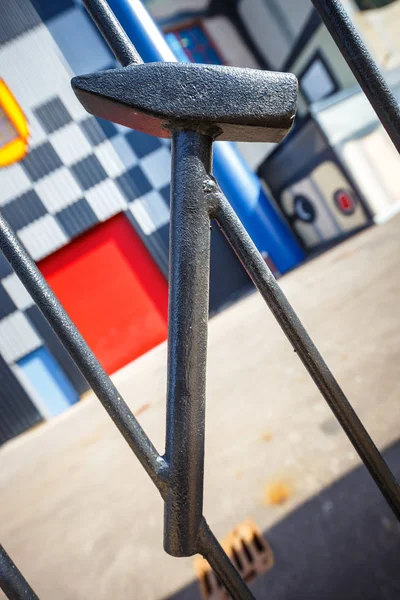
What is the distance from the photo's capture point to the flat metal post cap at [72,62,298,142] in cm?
29

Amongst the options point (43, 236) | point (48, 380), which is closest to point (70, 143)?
point (43, 236)

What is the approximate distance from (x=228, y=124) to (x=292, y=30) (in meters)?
4.46

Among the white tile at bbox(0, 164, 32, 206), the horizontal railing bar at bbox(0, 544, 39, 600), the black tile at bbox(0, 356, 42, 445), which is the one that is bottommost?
the black tile at bbox(0, 356, 42, 445)

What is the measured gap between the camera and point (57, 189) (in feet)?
11.6

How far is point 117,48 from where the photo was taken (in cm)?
33

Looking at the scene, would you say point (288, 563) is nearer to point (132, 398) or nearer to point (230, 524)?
point (230, 524)

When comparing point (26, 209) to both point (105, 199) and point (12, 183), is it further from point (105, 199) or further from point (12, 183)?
point (105, 199)

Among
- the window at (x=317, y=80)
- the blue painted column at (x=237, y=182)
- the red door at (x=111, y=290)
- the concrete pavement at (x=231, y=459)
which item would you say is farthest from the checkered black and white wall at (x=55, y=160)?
the concrete pavement at (x=231, y=459)

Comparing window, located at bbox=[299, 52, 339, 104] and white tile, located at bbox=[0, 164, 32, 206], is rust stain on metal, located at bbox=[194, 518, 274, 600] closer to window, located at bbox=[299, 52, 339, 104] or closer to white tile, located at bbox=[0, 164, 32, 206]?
white tile, located at bbox=[0, 164, 32, 206]

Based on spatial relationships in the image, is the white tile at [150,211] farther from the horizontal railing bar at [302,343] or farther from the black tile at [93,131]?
the horizontal railing bar at [302,343]

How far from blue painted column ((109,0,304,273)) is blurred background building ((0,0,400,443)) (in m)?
0.38

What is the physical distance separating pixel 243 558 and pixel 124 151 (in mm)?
3566

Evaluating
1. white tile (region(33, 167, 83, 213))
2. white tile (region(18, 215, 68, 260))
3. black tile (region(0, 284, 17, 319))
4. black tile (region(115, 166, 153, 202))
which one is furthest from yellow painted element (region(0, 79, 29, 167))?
black tile (region(0, 284, 17, 319))

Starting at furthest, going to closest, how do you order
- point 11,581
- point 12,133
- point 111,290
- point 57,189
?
point 111,290 → point 57,189 → point 12,133 → point 11,581
